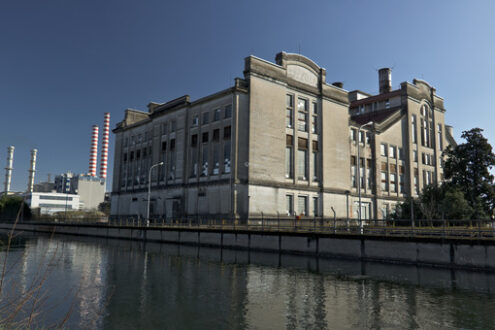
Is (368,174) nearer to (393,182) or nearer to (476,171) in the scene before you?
(393,182)

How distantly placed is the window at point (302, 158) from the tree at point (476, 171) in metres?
18.9

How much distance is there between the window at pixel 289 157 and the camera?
184 ft

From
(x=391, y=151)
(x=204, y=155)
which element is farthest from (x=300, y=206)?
(x=391, y=151)

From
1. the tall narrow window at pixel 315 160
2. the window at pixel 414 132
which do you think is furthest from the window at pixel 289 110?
the window at pixel 414 132

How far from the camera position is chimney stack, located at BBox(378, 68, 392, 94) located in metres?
80.8

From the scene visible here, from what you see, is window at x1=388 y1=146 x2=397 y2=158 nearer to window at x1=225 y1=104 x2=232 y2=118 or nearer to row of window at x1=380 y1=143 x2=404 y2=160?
row of window at x1=380 y1=143 x2=404 y2=160

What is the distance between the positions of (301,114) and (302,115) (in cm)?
23

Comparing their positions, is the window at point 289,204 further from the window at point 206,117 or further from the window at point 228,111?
the window at point 206,117

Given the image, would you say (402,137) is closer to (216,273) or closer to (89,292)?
(216,273)

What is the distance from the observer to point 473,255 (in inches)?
898

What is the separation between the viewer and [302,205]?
56469 millimetres

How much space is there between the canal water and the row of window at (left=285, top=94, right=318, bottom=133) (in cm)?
3242

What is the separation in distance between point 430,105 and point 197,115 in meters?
46.1

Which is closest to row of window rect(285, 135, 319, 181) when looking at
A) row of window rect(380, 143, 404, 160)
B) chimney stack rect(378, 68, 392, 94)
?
row of window rect(380, 143, 404, 160)
